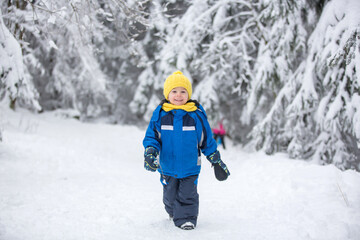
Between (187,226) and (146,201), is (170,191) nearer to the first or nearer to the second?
(187,226)

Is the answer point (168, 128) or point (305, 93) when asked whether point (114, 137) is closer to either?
point (305, 93)

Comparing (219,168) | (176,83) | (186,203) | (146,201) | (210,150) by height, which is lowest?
(146,201)

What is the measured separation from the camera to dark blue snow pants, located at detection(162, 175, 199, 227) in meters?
2.98

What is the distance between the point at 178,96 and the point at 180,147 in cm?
56

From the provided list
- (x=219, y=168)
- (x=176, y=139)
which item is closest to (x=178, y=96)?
(x=176, y=139)

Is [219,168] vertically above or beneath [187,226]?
above

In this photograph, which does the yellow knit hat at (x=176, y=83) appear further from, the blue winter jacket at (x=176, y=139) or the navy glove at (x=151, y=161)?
the navy glove at (x=151, y=161)

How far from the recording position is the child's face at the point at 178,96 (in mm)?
3109

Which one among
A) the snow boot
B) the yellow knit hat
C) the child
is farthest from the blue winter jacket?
the snow boot

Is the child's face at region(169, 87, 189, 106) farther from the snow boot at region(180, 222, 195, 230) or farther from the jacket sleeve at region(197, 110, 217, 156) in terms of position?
the snow boot at region(180, 222, 195, 230)

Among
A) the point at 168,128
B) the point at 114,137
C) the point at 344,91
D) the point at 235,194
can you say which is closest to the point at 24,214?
the point at 168,128

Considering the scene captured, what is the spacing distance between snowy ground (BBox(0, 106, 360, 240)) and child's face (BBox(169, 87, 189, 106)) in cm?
134

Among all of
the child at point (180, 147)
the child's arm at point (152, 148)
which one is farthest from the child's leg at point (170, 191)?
the child's arm at point (152, 148)

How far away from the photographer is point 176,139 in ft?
9.90
